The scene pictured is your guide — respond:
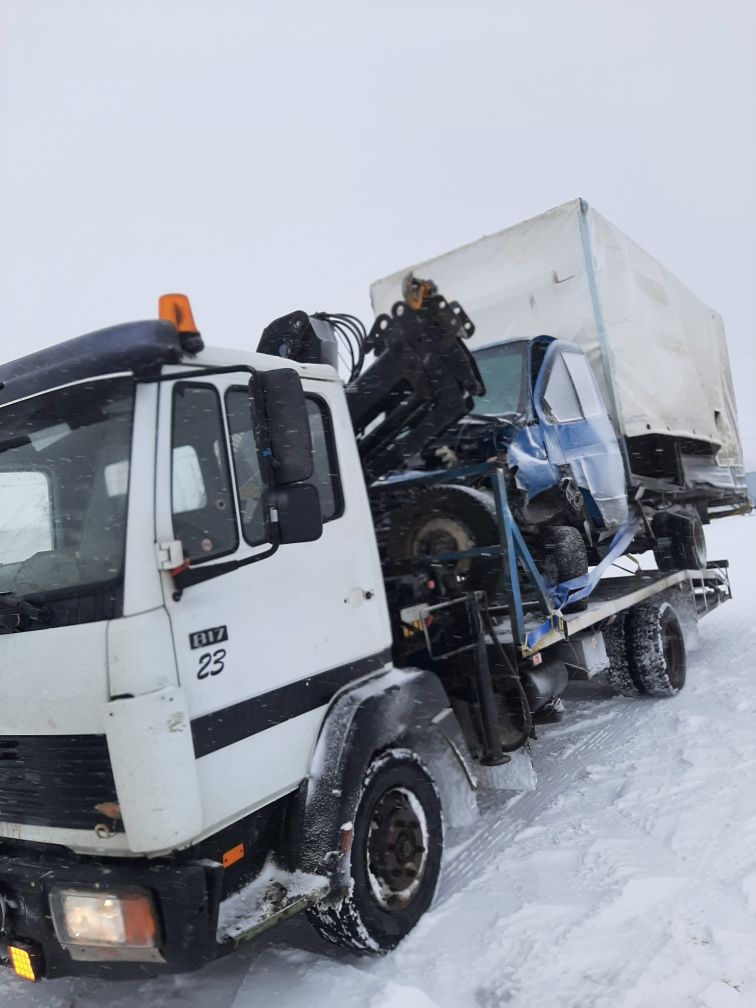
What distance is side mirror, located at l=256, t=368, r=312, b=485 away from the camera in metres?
2.87

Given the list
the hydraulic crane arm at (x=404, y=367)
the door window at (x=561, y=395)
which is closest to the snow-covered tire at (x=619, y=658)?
the door window at (x=561, y=395)

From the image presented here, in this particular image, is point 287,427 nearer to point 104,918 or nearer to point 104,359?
point 104,359

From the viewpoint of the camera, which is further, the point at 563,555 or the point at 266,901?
the point at 563,555

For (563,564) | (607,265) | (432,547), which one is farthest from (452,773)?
(607,265)

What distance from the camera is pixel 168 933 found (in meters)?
2.50

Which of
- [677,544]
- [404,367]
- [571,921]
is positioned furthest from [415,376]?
[677,544]

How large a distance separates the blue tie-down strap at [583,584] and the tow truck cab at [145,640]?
1.85 meters

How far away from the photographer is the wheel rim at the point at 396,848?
328 cm

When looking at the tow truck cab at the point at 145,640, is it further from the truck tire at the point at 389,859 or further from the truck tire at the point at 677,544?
the truck tire at the point at 677,544

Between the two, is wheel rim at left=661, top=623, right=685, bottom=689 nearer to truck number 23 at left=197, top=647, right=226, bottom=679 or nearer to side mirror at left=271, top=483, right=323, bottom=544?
side mirror at left=271, top=483, right=323, bottom=544

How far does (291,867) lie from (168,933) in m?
0.59

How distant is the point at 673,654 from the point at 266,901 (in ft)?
15.8

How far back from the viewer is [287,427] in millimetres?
2871

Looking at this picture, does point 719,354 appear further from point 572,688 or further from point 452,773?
point 452,773
